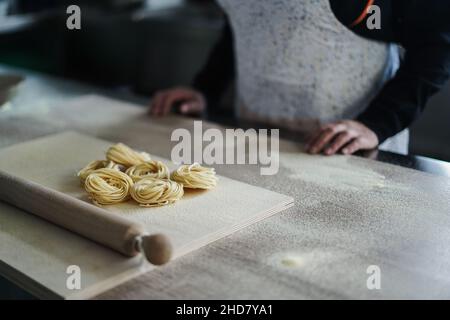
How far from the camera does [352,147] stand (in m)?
1.64

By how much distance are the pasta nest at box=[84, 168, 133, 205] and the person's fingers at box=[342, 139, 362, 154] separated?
0.65 metres

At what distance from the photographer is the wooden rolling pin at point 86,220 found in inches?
39.4

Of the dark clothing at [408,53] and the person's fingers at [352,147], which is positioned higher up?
the dark clothing at [408,53]

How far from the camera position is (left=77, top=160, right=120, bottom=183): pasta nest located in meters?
1.39

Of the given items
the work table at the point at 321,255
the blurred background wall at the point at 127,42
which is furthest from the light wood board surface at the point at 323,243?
the blurred background wall at the point at 127,42

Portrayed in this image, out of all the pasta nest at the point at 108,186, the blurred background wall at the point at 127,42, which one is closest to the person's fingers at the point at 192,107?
the pasta nest at the point at 108,186

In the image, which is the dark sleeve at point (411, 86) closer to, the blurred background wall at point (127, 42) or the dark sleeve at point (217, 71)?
the dark sleeve at point (217, 71)

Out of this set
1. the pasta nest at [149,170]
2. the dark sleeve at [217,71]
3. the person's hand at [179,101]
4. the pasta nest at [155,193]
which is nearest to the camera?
the pasta nest at [155,193]

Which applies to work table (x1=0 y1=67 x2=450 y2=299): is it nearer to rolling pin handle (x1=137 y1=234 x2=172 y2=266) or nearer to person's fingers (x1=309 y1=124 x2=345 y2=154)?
rolling pin handle (x1=137 y1=234 x2=172 y2=266)

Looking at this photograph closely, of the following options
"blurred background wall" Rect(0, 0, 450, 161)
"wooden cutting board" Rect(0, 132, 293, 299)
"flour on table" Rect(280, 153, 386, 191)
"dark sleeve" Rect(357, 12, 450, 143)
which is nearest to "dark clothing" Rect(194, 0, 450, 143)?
"dark sleeve" Rect(357, 12, 450, 143)

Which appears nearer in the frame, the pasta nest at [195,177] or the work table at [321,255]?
the work table at [321,255]

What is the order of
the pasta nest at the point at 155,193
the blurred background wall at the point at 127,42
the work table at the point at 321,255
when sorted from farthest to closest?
1. the blurred background wall at the point at 127,42
2. the pasta nest at the point at 155,193
3. the work table at the point at 321,255

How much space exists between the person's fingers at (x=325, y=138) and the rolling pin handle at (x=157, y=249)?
2.48ft
